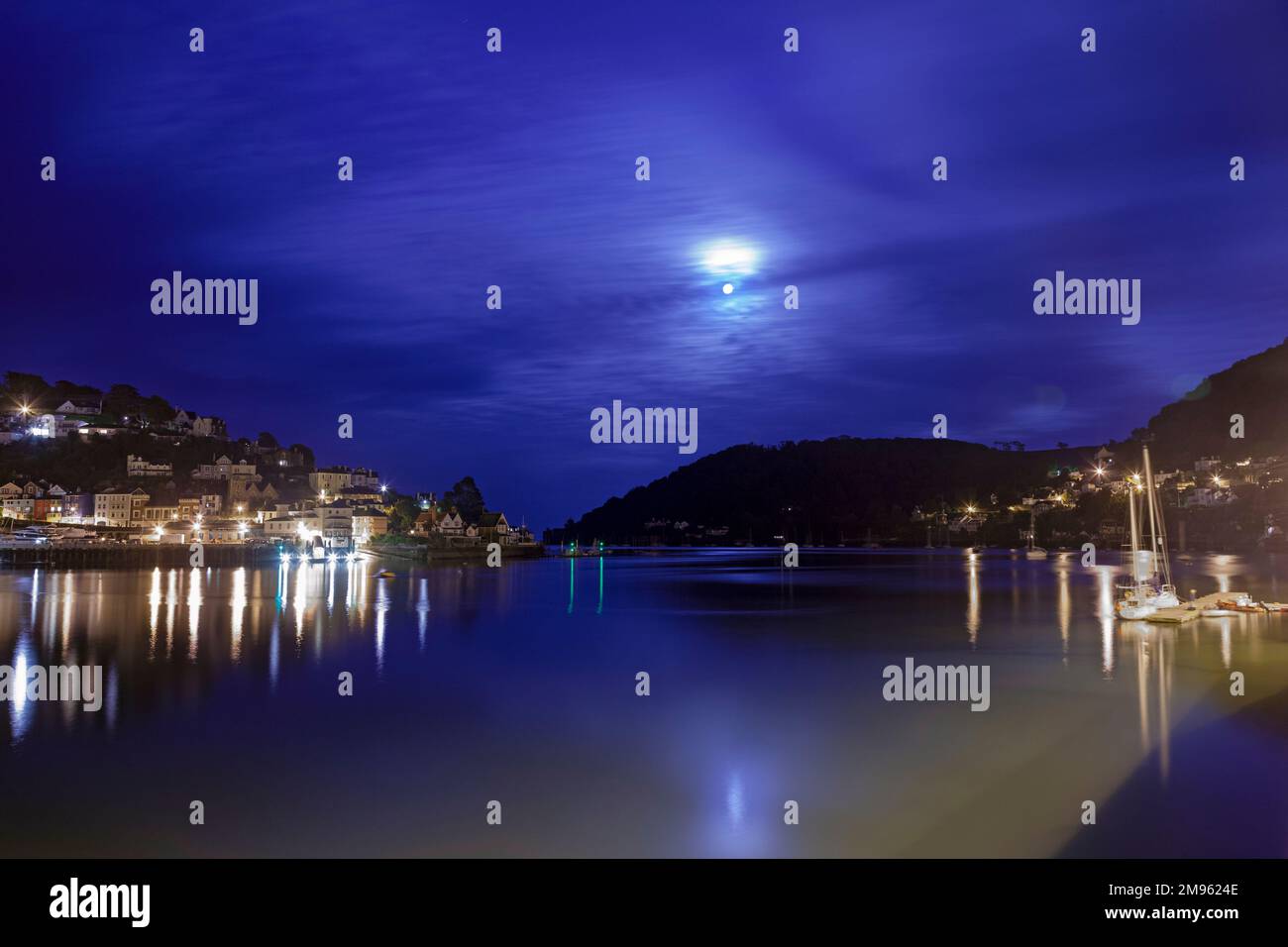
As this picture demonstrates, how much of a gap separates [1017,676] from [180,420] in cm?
16538

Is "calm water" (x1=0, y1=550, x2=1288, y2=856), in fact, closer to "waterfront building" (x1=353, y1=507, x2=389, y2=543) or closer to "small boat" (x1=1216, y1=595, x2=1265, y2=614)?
"small boat" (x1=1216, y1=595, x2=1265, y2=614)

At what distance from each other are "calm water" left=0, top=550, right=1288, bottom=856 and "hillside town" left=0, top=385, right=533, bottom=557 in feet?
257

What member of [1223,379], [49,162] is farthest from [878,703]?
[1223,379]

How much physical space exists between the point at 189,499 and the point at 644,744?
11678 cm

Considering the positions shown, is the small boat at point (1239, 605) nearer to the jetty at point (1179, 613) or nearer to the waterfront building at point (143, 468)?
the jetty at point (1179, 613)

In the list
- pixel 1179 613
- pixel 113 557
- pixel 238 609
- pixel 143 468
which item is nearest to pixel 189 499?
pixel 143 468

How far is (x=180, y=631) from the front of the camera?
30422mm

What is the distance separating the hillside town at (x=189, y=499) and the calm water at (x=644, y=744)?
78.2m

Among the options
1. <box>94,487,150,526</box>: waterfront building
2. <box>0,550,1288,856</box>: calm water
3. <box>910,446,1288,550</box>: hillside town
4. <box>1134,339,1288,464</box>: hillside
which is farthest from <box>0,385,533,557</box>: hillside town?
<box>1134,339,1288,464</box>: hillside

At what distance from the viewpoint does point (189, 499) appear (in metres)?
115

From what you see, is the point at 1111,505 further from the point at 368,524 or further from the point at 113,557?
the point at 113,557

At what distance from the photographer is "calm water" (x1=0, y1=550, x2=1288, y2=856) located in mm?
10883

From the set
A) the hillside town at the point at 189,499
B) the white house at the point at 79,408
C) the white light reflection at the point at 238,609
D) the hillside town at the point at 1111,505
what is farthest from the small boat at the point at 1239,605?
the white house at the point at 79,408
